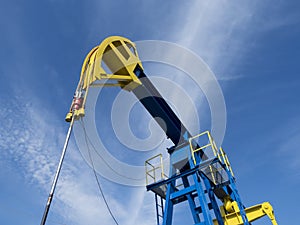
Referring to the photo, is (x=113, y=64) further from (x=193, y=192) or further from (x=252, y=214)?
(x=252, y=214)

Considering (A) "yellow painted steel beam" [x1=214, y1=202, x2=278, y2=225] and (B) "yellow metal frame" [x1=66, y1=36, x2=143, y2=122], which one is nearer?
(B) "yellow metal frame" [x1=66, y1=36, x2=143, y2=122]

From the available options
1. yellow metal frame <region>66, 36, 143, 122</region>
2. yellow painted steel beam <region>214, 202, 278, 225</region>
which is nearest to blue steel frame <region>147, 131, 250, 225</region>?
yellow painted steel beam <region>214, 202, 278, 225</region>

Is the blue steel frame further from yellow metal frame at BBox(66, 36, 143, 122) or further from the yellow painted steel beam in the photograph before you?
yellow metal frame at BBox(66, 36, 143, 122)

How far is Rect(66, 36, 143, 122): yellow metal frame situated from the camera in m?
6.31

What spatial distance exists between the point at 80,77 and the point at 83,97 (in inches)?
47.4

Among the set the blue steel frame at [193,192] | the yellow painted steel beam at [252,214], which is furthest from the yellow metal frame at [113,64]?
the yellow painted steel beam at [252,214]

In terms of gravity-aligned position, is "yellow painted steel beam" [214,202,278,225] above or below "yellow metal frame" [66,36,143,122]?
below

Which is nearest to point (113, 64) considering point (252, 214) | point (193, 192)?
point (193, 192)

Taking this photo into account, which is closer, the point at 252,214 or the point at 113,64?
the point at 113,64

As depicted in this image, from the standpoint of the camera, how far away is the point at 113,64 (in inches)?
304

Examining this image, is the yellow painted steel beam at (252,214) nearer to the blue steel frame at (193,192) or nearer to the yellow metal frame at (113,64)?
the blue steel frame at (193,192)

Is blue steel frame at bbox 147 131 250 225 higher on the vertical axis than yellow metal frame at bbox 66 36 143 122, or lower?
lower

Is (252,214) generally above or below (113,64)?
below

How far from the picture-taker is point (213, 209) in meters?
7.91
